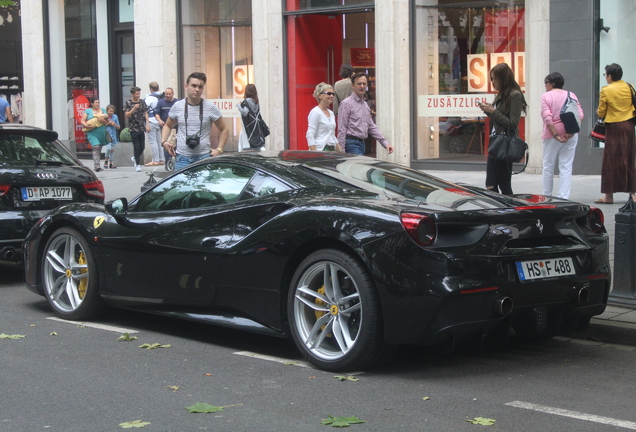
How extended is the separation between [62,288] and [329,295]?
267 centimetres

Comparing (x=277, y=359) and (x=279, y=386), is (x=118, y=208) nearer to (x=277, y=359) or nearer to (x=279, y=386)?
(x=277, y=359)

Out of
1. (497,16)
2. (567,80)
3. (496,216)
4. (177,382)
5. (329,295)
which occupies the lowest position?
(177,382)

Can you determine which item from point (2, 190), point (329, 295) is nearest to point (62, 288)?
point (2, 190)

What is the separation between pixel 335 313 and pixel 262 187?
3.50ft

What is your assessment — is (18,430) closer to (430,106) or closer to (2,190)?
(2,190)

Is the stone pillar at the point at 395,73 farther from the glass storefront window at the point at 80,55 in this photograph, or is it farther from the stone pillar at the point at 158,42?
the glass storefront window at the point at 80,55

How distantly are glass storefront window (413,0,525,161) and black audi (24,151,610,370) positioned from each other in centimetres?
1110

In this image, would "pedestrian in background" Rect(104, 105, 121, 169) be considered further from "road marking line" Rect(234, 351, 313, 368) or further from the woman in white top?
"road marking line" Rect(234, 351, 313, 368)

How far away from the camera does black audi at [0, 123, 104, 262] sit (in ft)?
28.2

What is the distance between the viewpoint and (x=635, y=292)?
6887 mm

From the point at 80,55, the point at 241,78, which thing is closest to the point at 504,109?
the point at 241,78

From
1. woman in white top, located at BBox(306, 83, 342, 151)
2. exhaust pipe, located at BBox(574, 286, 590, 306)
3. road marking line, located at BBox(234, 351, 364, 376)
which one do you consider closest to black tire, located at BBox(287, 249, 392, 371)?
road marking line, located at BBox(234, 351, 364, 376)

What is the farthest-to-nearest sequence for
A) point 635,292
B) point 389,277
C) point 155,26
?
point 155,26
point 635,292
point 389,277

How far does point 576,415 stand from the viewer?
4641 millimetres
